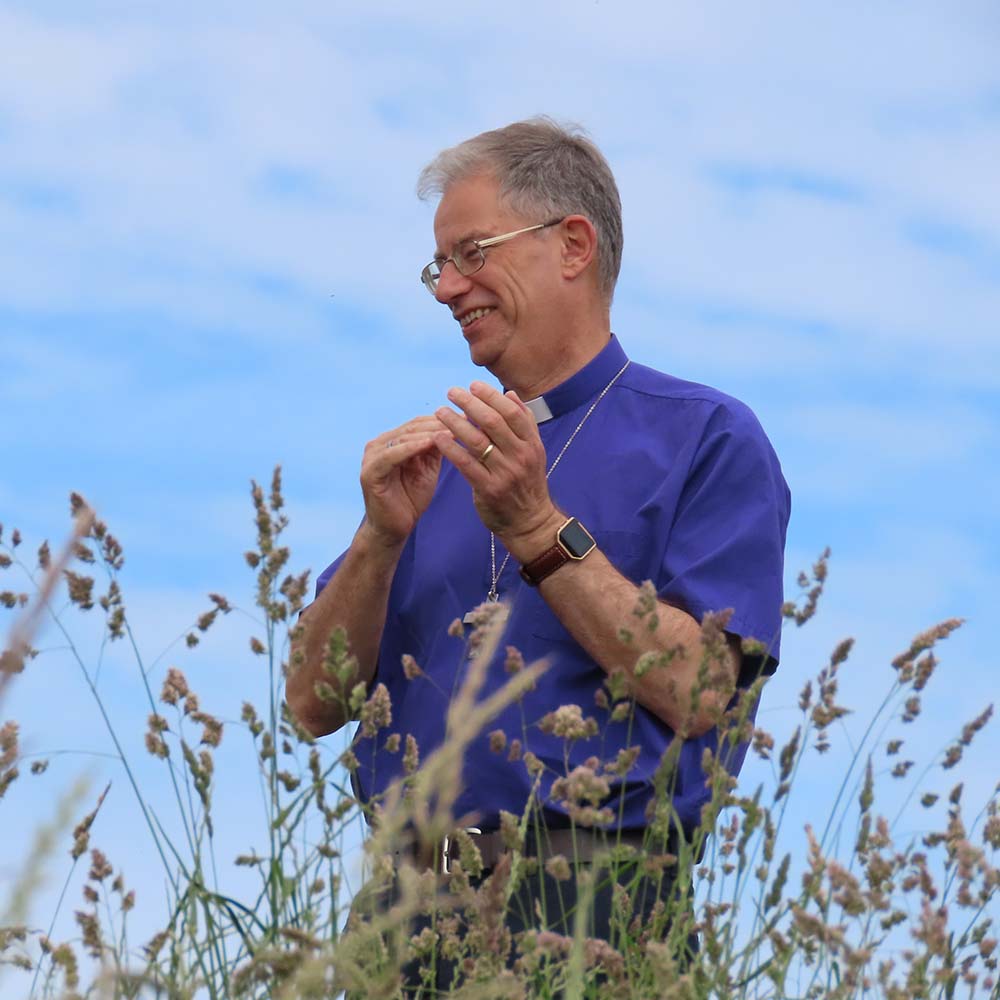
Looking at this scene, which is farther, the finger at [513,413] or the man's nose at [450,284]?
the man's nose at [450,284]

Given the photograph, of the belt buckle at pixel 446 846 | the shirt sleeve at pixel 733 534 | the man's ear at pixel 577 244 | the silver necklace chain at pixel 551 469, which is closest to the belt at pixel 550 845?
the belt buckle at pixel 446 846

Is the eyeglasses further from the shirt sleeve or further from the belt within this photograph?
the belt

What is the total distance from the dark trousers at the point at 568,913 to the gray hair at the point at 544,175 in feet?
5.23

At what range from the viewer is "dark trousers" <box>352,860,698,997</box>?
2.70 m

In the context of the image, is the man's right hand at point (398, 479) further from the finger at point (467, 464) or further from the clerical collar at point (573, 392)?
the clerical collar at point (573, 392)

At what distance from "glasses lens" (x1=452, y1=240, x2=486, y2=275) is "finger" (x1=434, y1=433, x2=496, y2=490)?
0.75 m

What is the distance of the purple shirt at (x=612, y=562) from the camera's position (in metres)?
3.45

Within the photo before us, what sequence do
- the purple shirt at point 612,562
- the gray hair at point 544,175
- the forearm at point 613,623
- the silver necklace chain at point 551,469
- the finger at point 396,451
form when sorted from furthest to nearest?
1. the gray hair at point 544,175
2. the silver necklace chain at point 551,469
3. the finger at point 396,451
4. the purple shirt at point 612,562
5. the forearm at point 613,623

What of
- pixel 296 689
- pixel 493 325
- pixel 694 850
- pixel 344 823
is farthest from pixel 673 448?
pixel 344 823

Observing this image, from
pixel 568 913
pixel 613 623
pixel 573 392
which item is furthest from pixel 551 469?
pixel 568 913

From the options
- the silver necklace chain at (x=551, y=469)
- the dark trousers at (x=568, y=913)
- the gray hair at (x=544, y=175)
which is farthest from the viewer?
the gray hair at (x=544, y=175)

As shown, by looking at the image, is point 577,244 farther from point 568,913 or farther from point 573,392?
point 568,913

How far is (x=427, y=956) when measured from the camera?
3602mm

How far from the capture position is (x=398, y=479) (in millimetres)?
3838
